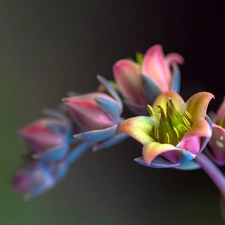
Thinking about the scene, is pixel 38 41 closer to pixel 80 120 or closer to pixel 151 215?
pixel 151 215

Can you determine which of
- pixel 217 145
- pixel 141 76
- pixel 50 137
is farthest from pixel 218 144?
pixel 50 137

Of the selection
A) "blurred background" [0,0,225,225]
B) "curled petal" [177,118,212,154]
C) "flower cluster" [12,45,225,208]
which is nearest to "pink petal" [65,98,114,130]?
"flower cluster" [12,45,225,208]

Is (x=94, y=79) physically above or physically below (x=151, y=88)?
below

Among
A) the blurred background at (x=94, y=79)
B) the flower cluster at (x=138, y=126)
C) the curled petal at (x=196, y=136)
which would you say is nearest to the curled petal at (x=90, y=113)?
the flower cluster at (x=138, y=126)

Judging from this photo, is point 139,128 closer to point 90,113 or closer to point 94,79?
point 90,113

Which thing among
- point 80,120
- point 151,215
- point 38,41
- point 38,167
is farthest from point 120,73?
point 38,41

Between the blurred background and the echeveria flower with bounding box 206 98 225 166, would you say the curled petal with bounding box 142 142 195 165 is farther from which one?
the blurred background
